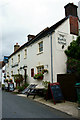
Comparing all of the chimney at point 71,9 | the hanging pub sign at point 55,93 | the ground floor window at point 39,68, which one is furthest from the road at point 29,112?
the chimney at point 71,9

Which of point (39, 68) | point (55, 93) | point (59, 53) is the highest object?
point (59, 53)

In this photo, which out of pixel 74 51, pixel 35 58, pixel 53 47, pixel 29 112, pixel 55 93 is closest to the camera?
pixel 29 112

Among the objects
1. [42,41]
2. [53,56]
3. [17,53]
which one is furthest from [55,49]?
[17,53]

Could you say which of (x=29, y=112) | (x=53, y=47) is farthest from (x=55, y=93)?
(x=53, y=47)

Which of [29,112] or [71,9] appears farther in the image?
[71,9]

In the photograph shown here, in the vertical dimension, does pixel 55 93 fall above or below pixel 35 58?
below

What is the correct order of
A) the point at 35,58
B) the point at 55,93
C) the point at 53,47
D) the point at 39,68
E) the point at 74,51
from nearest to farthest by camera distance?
1. the point at 55,93
2. the point at 74,51
3. the point at 53,47
4. the point at 39,68
5. the point at 35,58

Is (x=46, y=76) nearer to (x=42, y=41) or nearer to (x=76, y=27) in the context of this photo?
(x=42, y=41)

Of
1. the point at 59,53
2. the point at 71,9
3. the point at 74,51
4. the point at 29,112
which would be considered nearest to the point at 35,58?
the point at 59,53

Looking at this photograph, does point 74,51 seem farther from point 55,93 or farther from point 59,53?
point 55,93

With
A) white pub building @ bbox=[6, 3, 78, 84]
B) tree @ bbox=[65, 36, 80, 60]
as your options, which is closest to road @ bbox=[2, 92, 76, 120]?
white pub building @ bbox=[6, 3, 78, 84]

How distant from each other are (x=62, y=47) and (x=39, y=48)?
2892 mm

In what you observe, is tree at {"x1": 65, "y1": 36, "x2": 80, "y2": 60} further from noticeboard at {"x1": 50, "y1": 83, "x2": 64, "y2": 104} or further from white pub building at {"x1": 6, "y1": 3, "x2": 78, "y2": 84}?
noticeboard at {"x1": 50, "y1": 83, "x2": 64, "y2": 104}

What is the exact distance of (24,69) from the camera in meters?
16.7
